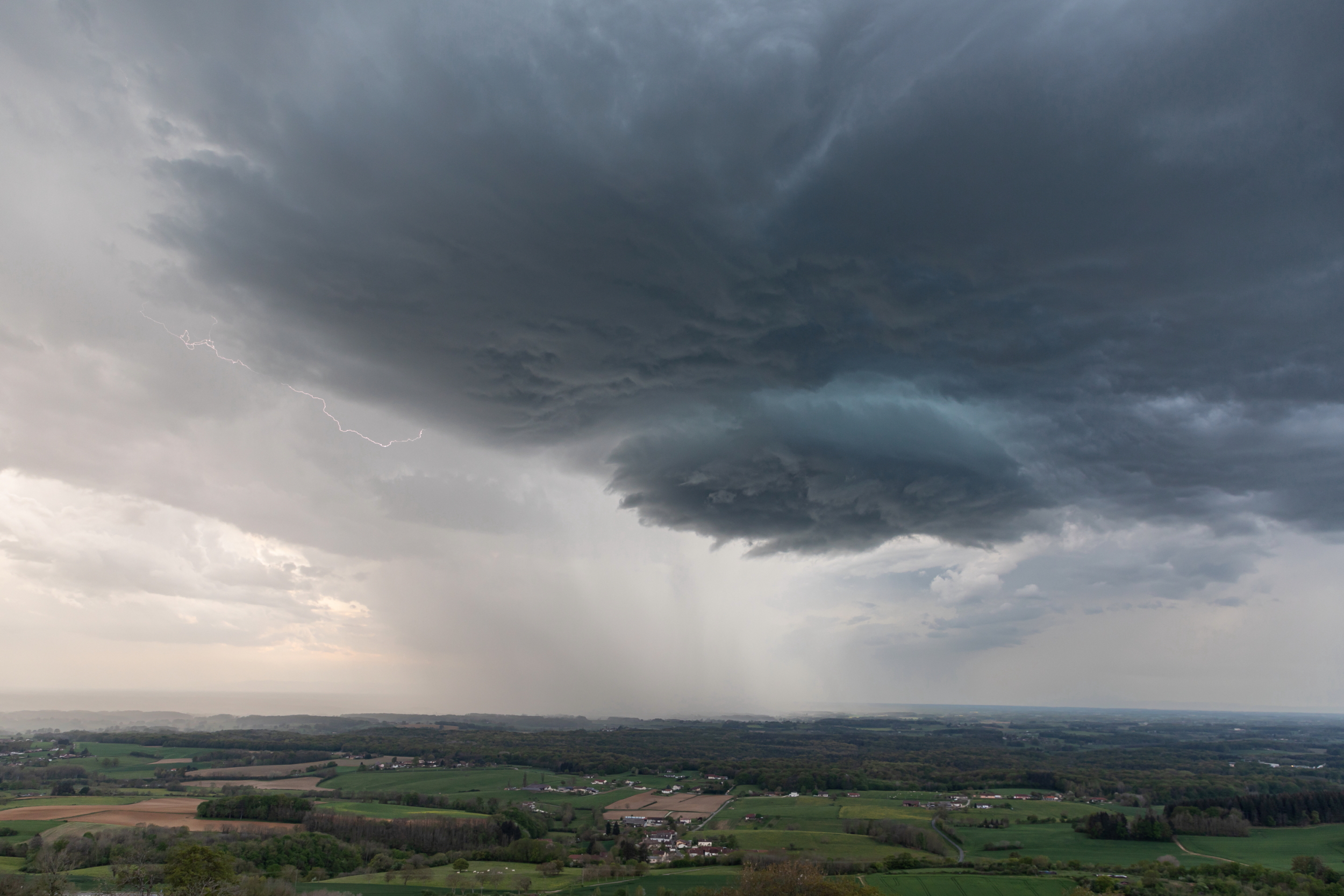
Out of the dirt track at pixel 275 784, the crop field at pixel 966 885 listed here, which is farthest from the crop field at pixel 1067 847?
the dirt track at pixel 275 784

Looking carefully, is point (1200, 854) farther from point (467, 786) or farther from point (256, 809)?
point (467, 786)

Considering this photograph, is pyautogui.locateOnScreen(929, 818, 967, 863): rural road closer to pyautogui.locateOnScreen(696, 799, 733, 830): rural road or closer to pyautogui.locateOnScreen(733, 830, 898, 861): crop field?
pyautogui.locateOnScreen(733, 830, 898, 861): crop field

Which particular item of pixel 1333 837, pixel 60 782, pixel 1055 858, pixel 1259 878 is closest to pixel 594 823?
pixel 1055 858

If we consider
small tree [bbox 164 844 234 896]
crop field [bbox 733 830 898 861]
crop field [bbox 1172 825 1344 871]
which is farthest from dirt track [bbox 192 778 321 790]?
crop field [bbox 1172 825 1344 871]

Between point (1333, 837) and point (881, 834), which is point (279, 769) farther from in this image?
point (1333, 837)

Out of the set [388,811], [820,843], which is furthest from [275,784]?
[820,843]

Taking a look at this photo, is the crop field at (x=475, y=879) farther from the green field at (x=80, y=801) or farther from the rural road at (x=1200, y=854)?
the rural road at (x=1200, y=854)
